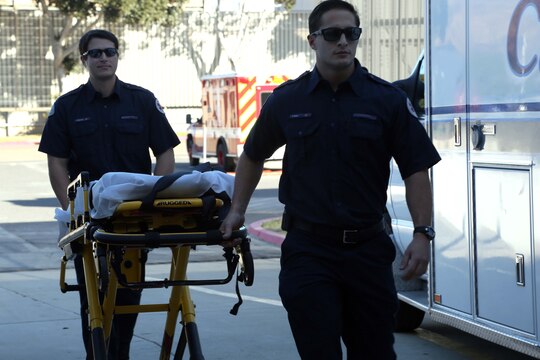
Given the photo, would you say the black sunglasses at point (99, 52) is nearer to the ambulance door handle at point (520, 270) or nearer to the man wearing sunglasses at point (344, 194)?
the man wearing sunglasses at point (344, 194)

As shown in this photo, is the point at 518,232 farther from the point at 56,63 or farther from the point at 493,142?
the point at 56,63

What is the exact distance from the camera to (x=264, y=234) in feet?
48.7

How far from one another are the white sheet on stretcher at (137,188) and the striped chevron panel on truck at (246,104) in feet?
62.8

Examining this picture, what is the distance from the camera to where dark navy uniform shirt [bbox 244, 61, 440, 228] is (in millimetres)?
4785

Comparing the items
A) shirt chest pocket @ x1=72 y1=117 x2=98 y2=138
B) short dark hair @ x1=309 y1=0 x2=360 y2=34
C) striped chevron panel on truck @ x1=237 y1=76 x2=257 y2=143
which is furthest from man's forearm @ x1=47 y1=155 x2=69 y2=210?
striped chevron panel on truck @ x1=237 y1=76 x2=257 y2=143

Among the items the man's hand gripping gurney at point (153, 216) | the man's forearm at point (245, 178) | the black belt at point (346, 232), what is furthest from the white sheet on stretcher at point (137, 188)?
the black belt at point (346, 232)

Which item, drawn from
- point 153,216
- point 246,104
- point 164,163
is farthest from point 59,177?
point 246,104

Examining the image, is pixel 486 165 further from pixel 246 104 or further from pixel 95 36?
pixel 246 104

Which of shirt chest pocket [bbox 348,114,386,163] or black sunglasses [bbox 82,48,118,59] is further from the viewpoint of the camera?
black sunglasses [bbox 82,48,118,59]

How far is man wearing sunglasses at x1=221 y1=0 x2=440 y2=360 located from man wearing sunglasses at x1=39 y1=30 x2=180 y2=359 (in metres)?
1.69

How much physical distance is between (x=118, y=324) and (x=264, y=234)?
8397 millimetres

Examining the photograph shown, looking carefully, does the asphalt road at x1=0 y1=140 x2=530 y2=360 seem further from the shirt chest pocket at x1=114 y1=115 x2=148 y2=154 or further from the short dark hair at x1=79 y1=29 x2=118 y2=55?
the short dark hair at x1=79 y1=29 x2=118 y2=55

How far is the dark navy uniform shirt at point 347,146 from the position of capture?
15.7 feet

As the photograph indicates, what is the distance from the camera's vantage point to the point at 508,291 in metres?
6.36
